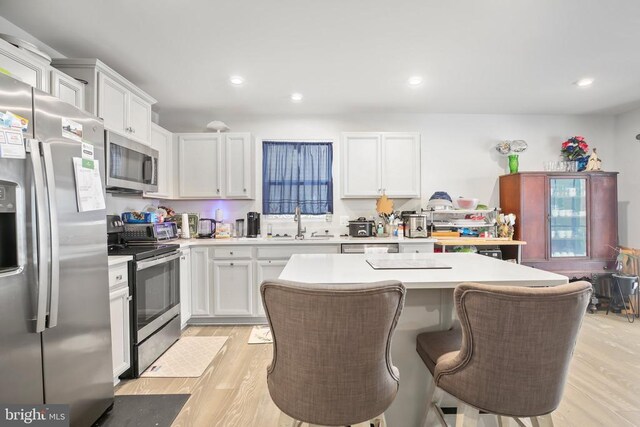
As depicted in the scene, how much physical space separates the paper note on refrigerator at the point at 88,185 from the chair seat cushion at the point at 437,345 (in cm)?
189

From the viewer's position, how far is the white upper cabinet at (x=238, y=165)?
141 inches

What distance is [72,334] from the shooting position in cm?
152

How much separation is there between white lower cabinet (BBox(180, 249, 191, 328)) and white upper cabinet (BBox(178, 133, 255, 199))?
86 cm

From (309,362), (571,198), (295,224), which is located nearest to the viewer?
(309,362)

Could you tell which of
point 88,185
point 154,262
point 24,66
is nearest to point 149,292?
point 154,262

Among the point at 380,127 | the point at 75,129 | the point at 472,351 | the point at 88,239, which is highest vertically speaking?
the point at 380,127

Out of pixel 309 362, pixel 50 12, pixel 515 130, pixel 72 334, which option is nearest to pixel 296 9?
pixel 50 12

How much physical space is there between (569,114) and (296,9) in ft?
13.7

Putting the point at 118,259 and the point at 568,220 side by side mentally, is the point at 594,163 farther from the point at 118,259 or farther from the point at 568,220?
the point at 118,259

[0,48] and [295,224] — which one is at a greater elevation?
[0,48]

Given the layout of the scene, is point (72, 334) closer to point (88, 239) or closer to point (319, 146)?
point (88, 239)

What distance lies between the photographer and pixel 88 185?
63.6 inches

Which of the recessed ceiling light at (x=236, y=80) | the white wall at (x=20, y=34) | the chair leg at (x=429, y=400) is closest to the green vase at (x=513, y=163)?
the chair leg at (x=429, y=400)

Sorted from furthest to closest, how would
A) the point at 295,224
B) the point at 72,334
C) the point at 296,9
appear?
the point at 295,224
the point at 296,9
the point at 72,334
